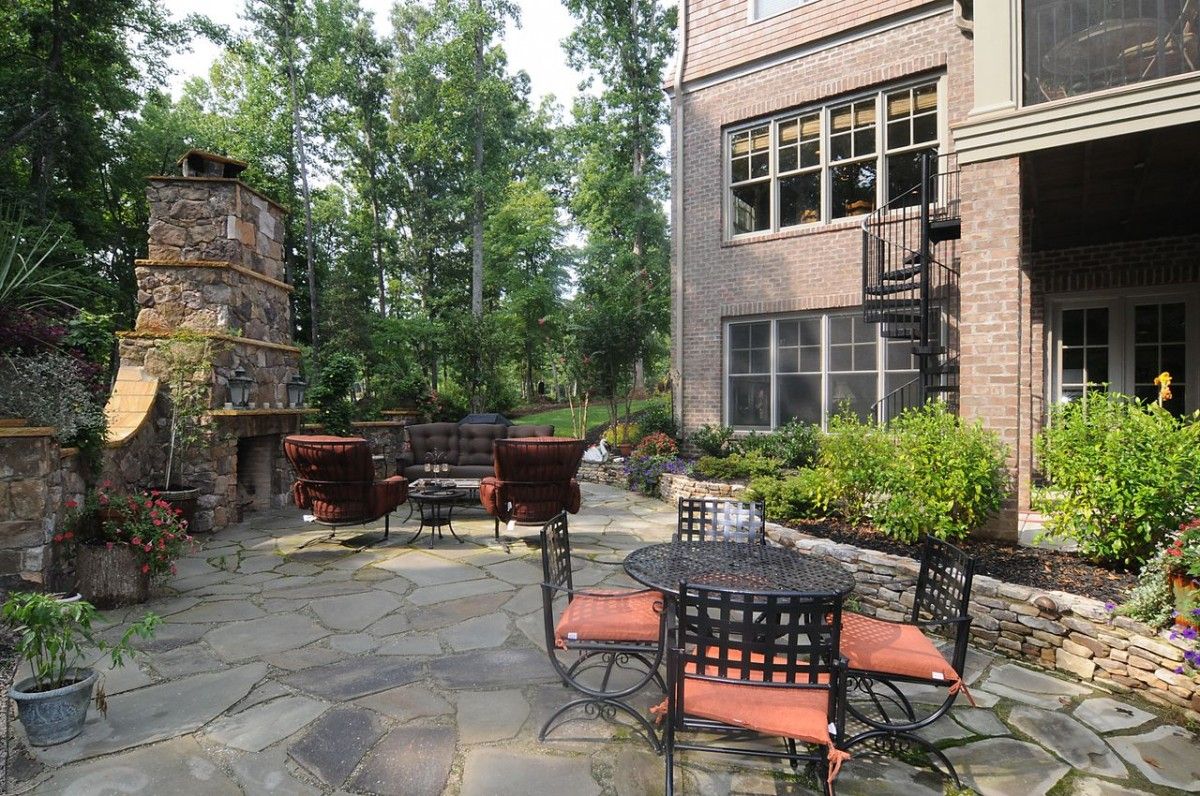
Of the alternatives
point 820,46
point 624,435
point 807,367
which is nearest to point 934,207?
point 807,367

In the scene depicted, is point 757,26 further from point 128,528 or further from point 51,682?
point 51,682

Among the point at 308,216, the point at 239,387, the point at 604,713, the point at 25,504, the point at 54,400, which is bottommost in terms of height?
the point at 604,713

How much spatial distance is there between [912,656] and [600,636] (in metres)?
1.31

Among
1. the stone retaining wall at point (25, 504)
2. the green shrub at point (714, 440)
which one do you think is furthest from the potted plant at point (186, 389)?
the green shrub at point (714, 440)

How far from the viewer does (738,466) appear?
8398mm

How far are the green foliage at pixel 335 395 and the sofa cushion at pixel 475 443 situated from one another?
242cm

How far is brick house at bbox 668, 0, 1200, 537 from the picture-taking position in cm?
481

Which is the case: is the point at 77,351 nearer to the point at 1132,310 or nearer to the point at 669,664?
the point at 669,664

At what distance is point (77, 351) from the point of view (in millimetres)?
6773

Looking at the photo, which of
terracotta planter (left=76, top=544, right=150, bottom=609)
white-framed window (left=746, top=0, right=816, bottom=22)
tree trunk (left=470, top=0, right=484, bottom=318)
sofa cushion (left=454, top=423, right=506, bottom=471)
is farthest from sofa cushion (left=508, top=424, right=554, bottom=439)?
tree trunk (left=470, top=0, right=484, bottom=318)

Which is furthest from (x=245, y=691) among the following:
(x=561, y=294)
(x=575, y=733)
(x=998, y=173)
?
(x=561, y=294)

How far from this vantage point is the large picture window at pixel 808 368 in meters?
8.91

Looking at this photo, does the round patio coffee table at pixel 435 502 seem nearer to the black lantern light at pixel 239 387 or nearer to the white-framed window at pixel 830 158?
the black lantern light at pixel 239 387

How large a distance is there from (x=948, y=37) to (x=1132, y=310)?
168 inches
